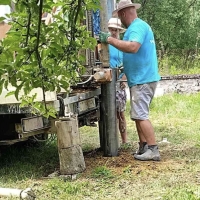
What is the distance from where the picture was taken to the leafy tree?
1.62 meters

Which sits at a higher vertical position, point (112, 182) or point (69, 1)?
point (69, 1)

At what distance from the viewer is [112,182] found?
493 centimetres

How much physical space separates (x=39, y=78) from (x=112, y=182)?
3.32 meters

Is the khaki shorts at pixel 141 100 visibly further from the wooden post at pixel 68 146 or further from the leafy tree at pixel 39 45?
the leafy tree at pixel 39 45

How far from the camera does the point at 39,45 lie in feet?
5.62

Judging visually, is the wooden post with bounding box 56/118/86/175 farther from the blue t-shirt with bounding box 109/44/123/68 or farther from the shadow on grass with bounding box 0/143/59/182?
the blue t-shirt with bounding box 109/44/123/68

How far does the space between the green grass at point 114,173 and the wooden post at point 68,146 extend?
13 cm

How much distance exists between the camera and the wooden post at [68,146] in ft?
16.4

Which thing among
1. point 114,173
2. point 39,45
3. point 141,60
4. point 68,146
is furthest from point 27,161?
point 39,45

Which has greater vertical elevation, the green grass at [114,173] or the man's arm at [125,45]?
the man's arm at [125,45]

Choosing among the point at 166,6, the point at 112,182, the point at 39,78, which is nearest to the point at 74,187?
the point at 112,182

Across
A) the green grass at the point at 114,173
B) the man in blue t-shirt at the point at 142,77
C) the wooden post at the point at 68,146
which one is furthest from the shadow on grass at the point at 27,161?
the man in blue t-shirt at the point at 142,77

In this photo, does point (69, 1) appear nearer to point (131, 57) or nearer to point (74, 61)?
point (74, 61)

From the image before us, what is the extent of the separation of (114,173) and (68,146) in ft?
1.95
